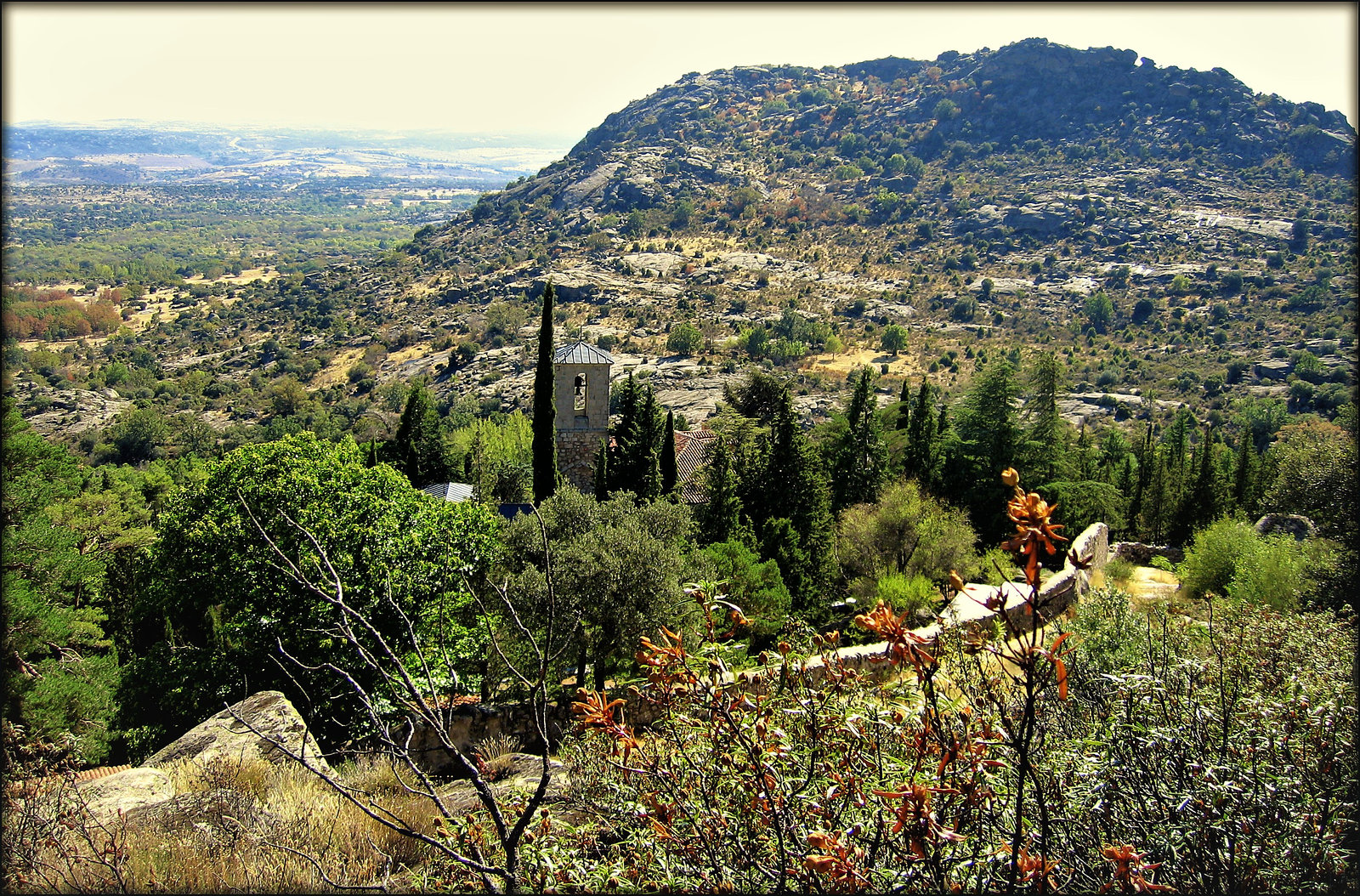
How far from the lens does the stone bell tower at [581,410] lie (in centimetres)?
2548

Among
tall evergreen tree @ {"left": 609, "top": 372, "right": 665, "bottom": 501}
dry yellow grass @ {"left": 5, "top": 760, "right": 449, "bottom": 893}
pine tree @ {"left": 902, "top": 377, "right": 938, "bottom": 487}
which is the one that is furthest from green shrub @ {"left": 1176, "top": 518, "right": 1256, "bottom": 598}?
dry yellow grass @ {"left": 5, "top": 760, "right": 449, "bottom": 893}

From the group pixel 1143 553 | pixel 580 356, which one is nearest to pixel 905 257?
pixel 1143 553

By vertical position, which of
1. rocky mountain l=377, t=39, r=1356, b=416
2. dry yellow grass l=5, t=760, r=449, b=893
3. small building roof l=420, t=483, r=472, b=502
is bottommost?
small building roof l=420, t=483, r=472, b=502

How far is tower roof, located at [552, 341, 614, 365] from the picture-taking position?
2512cm

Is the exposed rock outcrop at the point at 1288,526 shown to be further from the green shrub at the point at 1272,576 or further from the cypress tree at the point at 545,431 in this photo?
the cypress tree at the point at 545,431

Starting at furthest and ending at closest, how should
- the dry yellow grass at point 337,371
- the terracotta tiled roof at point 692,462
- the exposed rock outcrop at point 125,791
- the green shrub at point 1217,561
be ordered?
the dry yellow grass at point 337,371
the terracotta tiled roof at point 692,462
the green shrub at point 1217,561
the exposed rock outcrop at point 125,791

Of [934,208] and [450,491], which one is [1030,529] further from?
[934,208]

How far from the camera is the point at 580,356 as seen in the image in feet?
82.8

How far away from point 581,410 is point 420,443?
34.9 ft

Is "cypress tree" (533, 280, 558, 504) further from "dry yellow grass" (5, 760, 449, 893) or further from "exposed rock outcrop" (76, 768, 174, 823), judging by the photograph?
"dry yellow grass" (5, 760, 449, 893)

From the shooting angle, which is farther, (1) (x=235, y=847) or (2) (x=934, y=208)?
(2) (x=934, y=208)

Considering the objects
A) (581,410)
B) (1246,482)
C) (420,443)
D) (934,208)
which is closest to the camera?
(581,410)

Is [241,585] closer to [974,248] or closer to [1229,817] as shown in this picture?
[1229,817]

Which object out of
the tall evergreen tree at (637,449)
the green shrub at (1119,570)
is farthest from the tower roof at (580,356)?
the green shrub at (1119,570)
